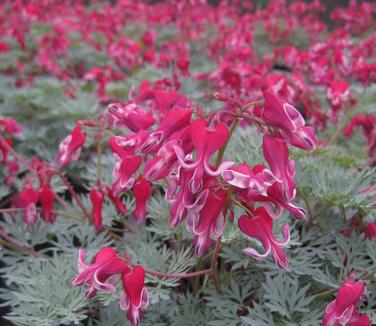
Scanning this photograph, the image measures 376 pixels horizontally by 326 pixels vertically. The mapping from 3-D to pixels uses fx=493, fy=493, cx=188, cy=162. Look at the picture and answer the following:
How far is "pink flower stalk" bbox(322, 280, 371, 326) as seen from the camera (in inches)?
38.9

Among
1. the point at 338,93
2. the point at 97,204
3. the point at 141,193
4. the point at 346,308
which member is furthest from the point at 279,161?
the point at 338,93

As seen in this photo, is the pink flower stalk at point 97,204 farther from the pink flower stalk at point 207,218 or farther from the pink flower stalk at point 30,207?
the pink flower stalk at point 207,218

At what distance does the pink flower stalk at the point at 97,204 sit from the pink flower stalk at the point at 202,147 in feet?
2.23

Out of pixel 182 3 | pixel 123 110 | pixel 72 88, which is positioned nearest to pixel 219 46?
pixel 182 3

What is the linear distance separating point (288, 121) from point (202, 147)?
161mm

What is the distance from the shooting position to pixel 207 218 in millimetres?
919

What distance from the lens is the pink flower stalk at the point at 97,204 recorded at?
148cm

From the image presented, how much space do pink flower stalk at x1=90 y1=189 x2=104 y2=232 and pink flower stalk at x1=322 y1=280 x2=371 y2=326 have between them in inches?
29.7

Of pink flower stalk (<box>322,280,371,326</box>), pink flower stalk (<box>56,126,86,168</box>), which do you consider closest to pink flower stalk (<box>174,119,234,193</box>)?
pink flower stalk (<box>322,280,371,326</box>)

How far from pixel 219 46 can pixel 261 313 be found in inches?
107

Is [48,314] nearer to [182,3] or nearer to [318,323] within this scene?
[318,323]

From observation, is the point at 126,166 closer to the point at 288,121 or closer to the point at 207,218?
the point at 207,218

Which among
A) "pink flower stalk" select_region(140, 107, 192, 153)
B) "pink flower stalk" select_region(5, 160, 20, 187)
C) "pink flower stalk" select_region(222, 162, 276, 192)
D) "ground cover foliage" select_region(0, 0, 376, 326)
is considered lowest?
"pink flower stalk" select_region(5, 160, 20, 187)

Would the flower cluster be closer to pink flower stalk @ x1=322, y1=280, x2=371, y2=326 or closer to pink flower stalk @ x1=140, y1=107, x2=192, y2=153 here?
pink flower stalk @ x1=140, y1=107, x2=192, y2=153
